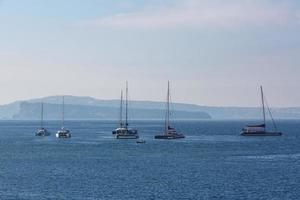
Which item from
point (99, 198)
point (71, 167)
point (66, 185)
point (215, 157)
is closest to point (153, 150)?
point (215, 157)

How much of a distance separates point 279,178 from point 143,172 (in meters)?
21.2

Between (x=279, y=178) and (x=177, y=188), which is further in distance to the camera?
(x=279, y=178)

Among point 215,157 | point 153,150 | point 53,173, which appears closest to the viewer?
point 53,173

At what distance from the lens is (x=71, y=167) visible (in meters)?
110

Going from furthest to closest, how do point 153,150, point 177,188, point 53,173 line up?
point 153,150
point 53,173
point 177,188

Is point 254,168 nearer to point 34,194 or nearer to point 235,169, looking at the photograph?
point 235,169

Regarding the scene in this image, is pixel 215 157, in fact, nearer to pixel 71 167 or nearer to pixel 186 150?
pixel 186 150

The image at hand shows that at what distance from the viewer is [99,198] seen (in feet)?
242

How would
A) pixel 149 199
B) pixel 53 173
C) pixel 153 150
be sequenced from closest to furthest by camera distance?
pixel 149 199 < pixel 53 173 < pixel 153 150

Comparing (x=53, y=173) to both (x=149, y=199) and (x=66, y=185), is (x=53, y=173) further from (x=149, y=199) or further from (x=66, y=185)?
(x=149, y=199)

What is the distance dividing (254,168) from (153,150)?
159 feet

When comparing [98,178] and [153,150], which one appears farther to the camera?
[153,150]

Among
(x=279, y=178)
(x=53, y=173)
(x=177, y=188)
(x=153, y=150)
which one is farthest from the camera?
(x=153, y=150)

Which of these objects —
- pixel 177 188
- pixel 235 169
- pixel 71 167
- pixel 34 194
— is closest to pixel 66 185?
pixel 34 194
